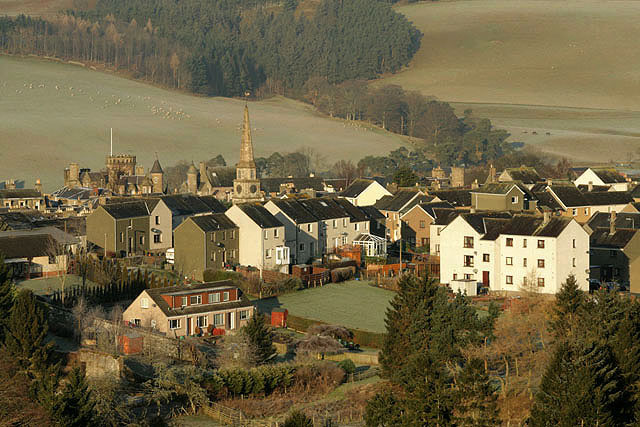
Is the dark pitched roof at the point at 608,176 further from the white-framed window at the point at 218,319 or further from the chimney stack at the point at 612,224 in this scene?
the white-framed window at the point at 218,319

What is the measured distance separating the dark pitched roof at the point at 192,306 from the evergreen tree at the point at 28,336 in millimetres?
7483

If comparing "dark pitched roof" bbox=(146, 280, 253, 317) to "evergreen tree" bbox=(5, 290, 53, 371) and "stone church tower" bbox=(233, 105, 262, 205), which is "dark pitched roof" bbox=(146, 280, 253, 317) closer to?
"evergreen tree" bbox=(5, 290, 53, 371)

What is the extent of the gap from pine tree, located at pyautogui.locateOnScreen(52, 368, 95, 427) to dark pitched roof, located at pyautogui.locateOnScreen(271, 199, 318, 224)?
35.5 m

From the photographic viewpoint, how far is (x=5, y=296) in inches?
1793

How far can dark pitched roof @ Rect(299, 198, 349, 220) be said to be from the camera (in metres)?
71.8

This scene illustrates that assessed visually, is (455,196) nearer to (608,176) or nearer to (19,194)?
(608,176)

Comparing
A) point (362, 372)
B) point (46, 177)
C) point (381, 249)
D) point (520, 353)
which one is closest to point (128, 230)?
point (381, 249)

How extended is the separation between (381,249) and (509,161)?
5746 centimetres

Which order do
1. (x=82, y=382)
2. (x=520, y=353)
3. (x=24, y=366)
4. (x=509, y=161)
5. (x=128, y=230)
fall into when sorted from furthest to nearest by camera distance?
(x=509, y=161), (x=128, y=230), (x=520, y=353), (x=24, y=366), (x=82, y=382)

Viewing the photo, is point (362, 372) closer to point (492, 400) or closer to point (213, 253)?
point (492, 400)

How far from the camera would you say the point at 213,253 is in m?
64.1

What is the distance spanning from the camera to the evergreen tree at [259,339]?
43.9 m

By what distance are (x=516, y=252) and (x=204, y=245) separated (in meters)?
18.7

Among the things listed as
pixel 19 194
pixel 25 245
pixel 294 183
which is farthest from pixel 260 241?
pixel 294 183
